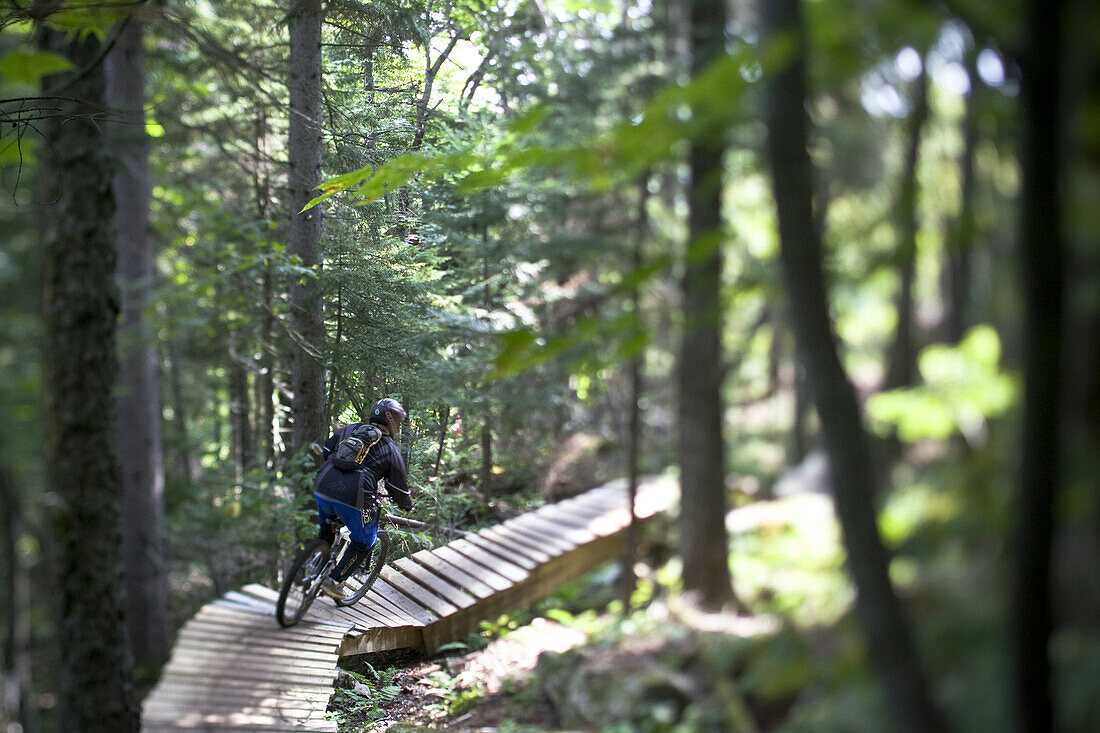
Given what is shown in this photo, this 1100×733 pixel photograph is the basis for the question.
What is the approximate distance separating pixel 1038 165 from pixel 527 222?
2.26 m

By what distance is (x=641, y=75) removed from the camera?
417 cm

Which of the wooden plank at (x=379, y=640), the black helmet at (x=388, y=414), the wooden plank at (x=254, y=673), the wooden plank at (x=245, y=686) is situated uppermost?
the black helmet at (x=388, y=414)

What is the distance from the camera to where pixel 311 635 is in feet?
5.76

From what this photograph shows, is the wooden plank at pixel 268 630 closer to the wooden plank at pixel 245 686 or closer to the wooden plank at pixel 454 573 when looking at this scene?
the wooden plank at pixel 245 686

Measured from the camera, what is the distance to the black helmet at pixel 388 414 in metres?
1.72

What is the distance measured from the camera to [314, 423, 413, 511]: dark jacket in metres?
1.71

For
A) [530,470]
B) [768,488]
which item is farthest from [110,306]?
[768,488]

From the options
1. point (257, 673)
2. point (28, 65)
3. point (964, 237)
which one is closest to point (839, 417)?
point (964, 237)

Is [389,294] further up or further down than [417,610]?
further up

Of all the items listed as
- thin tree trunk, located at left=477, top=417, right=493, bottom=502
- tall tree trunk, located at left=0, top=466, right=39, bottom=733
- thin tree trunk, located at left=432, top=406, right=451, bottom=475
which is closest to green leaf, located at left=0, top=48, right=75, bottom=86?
tall tree trunk, located at left=0, top=466, right=39, bottom=733

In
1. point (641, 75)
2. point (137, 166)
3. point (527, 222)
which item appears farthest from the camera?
point (137, 166)

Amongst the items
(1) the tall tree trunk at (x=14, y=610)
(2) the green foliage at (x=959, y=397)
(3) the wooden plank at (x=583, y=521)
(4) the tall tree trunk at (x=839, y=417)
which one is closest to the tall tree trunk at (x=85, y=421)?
(1) the tall tree trunk at (x=14, y=610)

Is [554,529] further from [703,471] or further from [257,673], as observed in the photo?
[703,471]

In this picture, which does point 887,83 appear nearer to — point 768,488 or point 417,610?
point 417,610
